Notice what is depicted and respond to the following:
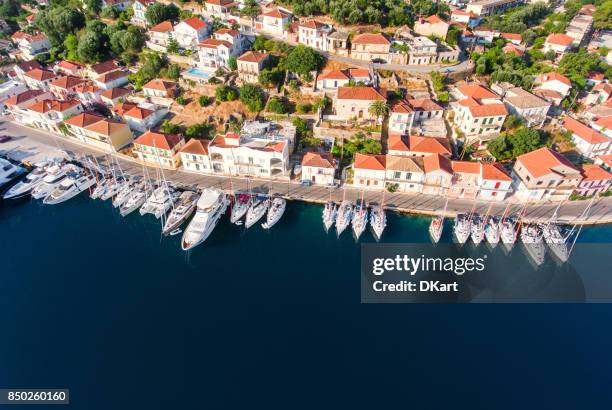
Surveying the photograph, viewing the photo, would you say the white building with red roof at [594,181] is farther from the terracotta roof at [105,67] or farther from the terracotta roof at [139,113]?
the terracotta roof at [105,67]

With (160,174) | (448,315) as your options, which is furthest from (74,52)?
(448,315)

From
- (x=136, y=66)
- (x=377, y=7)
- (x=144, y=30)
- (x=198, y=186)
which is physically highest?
(x=377, y=7)

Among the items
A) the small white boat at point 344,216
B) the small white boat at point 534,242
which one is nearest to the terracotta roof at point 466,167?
the small white boat at point 534,242

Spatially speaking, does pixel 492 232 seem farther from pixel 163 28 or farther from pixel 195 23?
pixel 163 28

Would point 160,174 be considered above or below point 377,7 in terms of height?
below

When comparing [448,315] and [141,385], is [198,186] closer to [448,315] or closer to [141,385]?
[141,385]

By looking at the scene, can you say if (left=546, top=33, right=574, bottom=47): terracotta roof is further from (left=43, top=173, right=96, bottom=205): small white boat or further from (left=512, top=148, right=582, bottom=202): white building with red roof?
(left=43, top=173, right=96, bottom=205): small white boat

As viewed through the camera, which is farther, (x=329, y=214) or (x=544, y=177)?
(x=329, y=214)

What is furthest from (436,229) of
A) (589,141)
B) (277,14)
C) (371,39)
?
(277,14)
